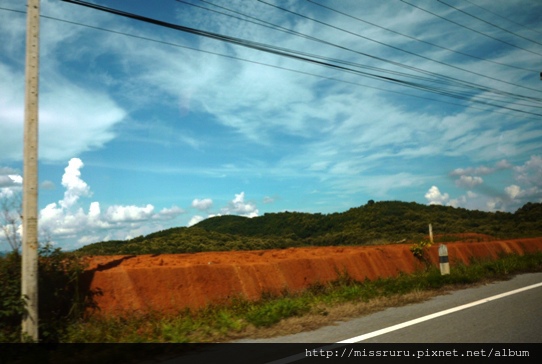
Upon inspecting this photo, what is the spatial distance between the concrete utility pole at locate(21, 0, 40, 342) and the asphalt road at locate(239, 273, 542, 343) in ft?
10.8

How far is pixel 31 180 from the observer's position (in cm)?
716

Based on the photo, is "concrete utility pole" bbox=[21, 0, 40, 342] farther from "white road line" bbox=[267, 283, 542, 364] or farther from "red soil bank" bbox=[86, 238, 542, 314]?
"white road line" bbox=[267, 283, 542, 364]

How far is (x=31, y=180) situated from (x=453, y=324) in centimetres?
690

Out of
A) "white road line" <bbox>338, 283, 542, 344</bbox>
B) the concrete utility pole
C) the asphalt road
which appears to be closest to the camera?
the asphalt road

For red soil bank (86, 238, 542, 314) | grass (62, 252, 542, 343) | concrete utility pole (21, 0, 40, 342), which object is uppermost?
concrete utility pole (21, 0, 40, 342)

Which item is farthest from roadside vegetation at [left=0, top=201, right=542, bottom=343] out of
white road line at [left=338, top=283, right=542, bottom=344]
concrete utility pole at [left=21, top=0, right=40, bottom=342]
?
white road line at [left=338, top=283, right=542, bottom=344]

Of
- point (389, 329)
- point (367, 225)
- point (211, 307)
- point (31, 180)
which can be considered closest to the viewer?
point (389, 329)

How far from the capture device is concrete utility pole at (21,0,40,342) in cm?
687

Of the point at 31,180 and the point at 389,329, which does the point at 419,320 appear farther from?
the point at 31,180

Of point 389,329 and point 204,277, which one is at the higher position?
point 204,277

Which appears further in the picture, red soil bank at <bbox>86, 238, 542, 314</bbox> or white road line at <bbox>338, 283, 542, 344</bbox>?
red soil bank at <bbox>86, 238, 542, 314</bbox>

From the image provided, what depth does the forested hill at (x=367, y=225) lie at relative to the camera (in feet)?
110

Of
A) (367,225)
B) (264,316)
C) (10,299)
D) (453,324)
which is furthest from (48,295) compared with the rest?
(367,225)

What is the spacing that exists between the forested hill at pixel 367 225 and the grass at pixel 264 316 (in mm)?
12843
